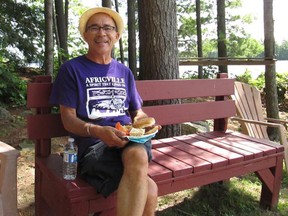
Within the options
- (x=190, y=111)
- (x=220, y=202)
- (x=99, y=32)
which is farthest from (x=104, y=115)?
(x=220, y=202)

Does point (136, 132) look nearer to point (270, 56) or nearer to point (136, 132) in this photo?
point (136, 132)

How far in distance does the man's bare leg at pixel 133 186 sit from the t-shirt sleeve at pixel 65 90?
56 cm

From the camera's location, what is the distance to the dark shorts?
207cm

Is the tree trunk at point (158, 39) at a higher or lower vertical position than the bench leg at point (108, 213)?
higher

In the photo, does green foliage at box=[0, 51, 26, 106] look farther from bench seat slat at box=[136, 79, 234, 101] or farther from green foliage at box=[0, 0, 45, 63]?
bench seat slat at box=[136, 79, 234, 101]

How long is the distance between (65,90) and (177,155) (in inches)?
44.6

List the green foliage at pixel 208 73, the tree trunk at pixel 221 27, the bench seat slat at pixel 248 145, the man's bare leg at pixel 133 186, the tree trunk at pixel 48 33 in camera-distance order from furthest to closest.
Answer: the green foliage at pixel 208 73 < the tree trunk at pixel 221 27 < the tree trunk at pixel 48 33 < the bench seat slat at pixel 248 145 < the man's bare leg at pixel 133 186

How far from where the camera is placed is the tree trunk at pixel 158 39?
3.65 metres

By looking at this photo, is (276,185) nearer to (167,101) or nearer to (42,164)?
(167,101)

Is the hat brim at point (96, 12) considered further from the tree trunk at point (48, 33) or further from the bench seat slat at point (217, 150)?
the tree trunk at point (48, 33)

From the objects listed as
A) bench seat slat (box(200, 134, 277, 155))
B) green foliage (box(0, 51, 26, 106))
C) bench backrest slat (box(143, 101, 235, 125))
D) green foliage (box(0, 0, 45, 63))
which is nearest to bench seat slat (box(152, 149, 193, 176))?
bench backrest slat (box(143, 101, 235, 125))

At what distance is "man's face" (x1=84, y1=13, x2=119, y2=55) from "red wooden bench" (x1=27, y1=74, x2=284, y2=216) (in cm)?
48

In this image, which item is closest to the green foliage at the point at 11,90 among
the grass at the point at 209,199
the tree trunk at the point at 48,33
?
the tree trunk at the point at 48,33

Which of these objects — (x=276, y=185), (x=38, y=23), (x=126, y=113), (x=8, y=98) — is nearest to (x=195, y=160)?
(x=126, y=113)
